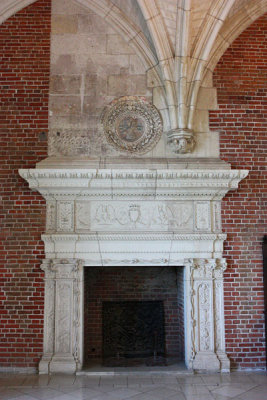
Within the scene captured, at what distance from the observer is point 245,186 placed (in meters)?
5.52

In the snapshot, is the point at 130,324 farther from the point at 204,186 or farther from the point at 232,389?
the point at 204,186

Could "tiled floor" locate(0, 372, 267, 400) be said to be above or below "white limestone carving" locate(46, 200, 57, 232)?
below

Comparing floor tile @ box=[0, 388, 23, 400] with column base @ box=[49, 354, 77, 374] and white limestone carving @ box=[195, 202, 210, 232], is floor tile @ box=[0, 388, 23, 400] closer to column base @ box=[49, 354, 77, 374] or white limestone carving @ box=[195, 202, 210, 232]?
column base @ box=[49, 354, 77, 374]

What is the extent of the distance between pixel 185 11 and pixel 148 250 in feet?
10.1

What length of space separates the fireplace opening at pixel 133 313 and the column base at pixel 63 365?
0.82 metres

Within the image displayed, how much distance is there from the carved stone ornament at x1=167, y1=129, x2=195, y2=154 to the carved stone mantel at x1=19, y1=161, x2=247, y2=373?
0.66ft

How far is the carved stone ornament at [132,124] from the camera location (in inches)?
215

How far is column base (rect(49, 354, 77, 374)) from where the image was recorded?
5.00m

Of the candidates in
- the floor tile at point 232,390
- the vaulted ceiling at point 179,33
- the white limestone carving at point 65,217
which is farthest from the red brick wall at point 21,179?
the floor tile at point 232,390

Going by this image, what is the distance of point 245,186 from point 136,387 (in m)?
2.93

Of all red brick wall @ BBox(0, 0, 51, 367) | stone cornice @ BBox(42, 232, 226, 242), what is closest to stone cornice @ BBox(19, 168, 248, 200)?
red brick wall @ BBox(0, 0, 51, 367)

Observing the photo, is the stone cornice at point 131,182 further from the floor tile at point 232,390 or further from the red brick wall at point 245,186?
the floor tile at point 232,390

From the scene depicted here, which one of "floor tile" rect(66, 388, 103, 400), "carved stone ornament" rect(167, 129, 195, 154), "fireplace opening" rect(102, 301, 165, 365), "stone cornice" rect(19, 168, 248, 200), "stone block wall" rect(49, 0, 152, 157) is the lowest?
"floor tile" rect(66, 388, 103, 400)

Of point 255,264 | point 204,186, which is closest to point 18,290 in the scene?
point 204,186
